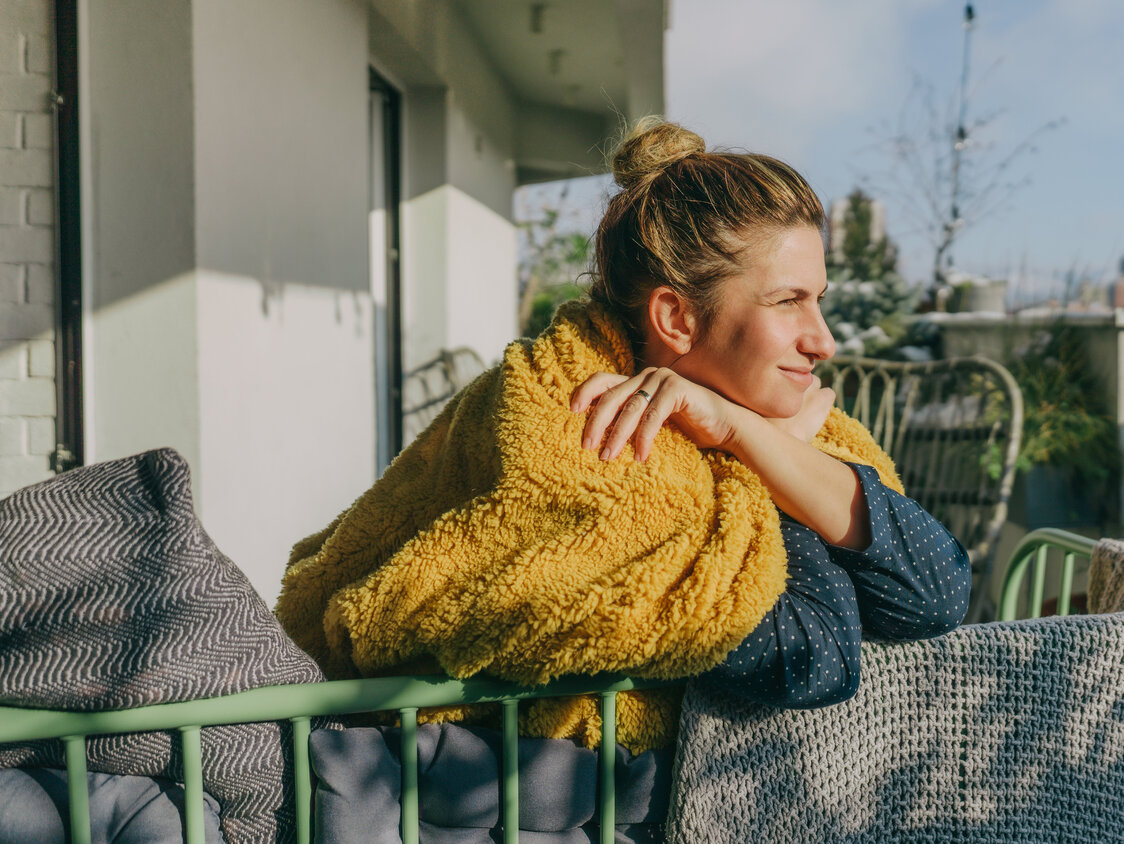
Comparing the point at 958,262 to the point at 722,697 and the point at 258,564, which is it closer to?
the point at 258,564

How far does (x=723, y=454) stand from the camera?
52.9 inches

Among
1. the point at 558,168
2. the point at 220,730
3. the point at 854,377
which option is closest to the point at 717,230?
the point at 220,730

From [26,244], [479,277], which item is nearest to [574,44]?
[479,277]

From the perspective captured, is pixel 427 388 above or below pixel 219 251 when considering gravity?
below

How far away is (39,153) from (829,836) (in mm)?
2675

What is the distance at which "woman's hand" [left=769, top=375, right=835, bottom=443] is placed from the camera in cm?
148

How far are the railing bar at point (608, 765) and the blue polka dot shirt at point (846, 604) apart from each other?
13 cm

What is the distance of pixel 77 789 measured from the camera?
3.51 feet

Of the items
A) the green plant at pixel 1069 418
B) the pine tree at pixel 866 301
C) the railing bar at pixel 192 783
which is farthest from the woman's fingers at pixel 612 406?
the pine tree at pixel 866 301

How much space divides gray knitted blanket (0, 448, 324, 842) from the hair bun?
2.69ft

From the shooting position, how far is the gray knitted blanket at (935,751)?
48.6 inches

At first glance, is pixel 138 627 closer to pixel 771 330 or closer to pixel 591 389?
pixel 591 389

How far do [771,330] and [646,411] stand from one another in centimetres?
25

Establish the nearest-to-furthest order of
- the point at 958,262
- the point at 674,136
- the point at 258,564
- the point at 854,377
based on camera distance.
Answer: the point at 674,136, the point at 258,564, the point at 854,377, the point at 958,262
